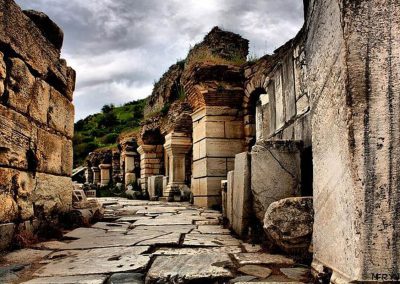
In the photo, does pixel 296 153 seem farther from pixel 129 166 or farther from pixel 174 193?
pixel 129 166

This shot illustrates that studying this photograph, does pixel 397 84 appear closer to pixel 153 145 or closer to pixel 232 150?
pixel 232 150

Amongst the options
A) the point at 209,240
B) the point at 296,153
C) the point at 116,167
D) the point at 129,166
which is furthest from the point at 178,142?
the point at 116,167

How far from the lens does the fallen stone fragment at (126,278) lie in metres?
1.87

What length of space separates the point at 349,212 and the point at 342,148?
11.4 inches

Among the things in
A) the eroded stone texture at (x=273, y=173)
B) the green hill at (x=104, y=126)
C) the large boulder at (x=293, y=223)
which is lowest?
the large boulder at (x=293, y=223)

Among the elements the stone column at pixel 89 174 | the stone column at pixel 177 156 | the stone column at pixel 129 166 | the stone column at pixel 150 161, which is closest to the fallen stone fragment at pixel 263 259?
the stone column at pixel 177 156

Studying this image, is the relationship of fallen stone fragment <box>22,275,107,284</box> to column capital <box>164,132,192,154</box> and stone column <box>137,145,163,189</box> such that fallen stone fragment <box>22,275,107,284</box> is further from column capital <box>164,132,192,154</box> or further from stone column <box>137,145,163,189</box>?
stone column <box>137,145,163,189</box>

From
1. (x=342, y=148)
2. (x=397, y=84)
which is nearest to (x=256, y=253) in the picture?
(x=342, y=148)

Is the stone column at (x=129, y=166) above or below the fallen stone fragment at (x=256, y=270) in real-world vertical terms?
above

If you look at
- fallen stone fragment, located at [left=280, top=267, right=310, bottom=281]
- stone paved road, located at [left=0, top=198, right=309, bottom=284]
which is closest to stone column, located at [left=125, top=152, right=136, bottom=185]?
stone paved road, located at [left=0, top=198, right=309, bottom=284]

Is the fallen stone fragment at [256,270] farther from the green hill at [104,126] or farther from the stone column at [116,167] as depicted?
the green hill at [104,126]

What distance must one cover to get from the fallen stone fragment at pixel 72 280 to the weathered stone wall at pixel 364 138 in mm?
1320

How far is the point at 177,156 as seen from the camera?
36.8 ft

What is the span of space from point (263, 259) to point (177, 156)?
29.4 ft
